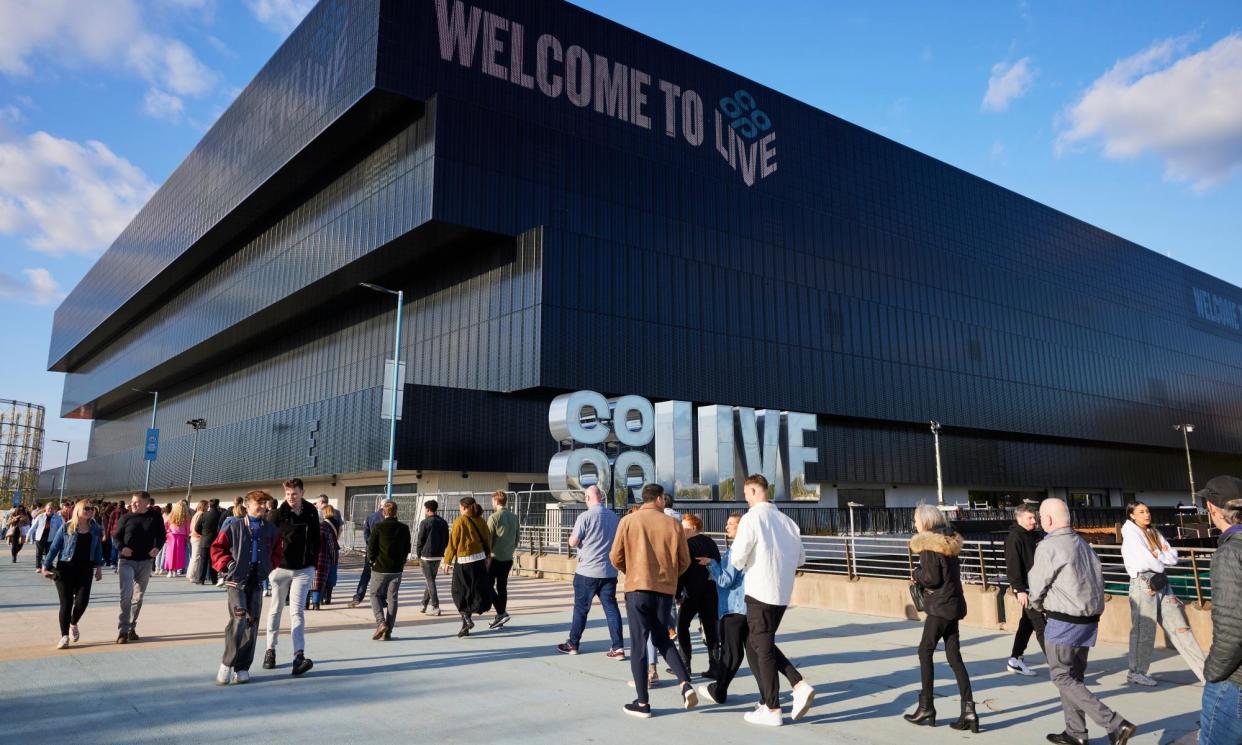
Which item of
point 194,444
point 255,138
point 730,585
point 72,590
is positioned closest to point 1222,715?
point 730,585

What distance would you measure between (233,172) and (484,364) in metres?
25.3

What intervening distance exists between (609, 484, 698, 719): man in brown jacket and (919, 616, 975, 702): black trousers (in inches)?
77.8

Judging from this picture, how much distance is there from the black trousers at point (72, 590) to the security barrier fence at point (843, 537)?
6.92m

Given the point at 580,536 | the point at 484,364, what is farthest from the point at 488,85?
the point at 580,536

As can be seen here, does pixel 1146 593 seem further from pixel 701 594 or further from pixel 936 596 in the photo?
pixel 701 594

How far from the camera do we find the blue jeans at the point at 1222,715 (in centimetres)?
409

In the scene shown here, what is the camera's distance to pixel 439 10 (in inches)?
1369

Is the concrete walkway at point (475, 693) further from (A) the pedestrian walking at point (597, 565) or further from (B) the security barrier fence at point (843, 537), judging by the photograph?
(B) the security barrier fence at point (843, 537)

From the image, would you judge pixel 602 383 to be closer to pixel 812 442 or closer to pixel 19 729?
pixel 812 442

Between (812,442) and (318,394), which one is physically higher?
(318,394)

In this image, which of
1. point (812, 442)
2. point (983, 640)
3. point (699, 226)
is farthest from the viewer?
point (699, 226)

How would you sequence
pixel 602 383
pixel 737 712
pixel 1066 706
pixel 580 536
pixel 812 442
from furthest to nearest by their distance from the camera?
pixel 602 383 < pixel 812 442 < pixel 580 536 < pixel 737 712 < pixel 1066 706

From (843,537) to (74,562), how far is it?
12.3 meters

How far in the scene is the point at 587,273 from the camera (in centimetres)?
3550
